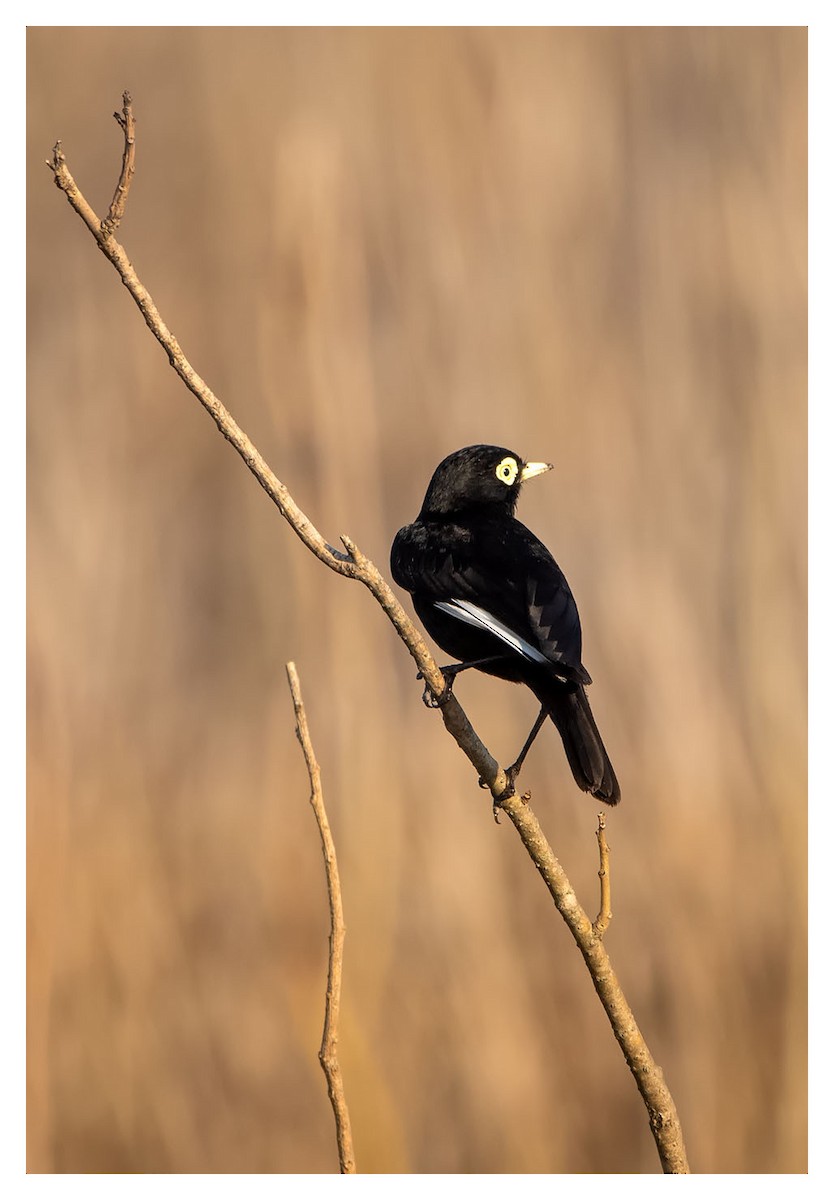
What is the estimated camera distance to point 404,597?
2.50 meters

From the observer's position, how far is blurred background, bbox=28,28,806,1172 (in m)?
2.35

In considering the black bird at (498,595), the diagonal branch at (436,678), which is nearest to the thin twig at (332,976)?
the diagonal branch at (436,678)

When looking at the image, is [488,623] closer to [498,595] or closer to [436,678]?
[498,595]

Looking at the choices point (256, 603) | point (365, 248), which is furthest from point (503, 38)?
point (256, 603)

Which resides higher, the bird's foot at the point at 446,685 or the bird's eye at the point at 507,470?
the bird's eye at the point at 507,470

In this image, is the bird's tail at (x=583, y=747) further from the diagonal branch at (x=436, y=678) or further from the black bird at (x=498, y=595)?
the diagonal branch at (x=436, y=678)

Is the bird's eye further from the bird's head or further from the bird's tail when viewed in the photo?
the bird's tail

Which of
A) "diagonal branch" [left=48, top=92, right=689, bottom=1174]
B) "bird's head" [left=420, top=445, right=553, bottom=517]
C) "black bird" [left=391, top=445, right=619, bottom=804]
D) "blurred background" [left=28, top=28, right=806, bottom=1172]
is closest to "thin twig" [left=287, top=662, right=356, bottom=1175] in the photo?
"diagonal branch" [left=48, top=92, right=689, bottom=1174]

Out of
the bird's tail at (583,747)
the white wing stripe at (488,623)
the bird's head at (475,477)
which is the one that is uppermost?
the bird's head at (475,477)

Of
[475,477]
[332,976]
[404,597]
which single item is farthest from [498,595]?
[404,597]

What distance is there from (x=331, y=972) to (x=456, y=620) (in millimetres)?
698

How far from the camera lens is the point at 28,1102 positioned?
2.19 metres

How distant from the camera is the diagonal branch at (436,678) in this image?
1.30m
